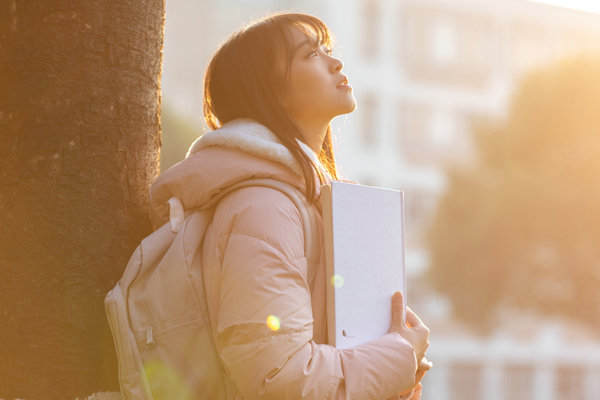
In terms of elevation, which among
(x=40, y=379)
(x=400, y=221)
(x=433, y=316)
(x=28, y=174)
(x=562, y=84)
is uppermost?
(x=28, y=174)

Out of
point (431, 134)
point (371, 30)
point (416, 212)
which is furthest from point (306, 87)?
point (431, 134)

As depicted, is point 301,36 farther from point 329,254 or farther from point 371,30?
point 371,30

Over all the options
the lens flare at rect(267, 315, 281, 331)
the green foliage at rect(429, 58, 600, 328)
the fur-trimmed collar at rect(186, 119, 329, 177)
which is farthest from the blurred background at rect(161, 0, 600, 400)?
the lens flare at rect(267, 315, 281, 331)

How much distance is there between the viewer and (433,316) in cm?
3231

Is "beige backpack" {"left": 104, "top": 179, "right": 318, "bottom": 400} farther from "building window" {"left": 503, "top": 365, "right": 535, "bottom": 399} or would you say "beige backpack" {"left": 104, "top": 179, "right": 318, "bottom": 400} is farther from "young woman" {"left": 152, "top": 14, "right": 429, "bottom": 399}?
"building window" {"left": 503, "top": 365, "right": 535, "bottom": 399}

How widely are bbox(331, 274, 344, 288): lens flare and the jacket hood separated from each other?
0.93 feet

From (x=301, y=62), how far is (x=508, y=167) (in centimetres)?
2174

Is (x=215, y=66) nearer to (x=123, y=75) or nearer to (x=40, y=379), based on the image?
(x=123, y=75)

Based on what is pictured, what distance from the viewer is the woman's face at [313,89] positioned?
9.34 feet

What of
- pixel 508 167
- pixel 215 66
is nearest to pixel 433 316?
pixel 508 167

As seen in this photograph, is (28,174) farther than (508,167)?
No

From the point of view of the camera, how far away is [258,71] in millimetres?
2867

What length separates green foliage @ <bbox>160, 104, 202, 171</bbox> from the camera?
23.4 metres

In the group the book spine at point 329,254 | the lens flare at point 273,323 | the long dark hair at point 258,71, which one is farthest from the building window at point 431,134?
the lens flare at point 273,323
